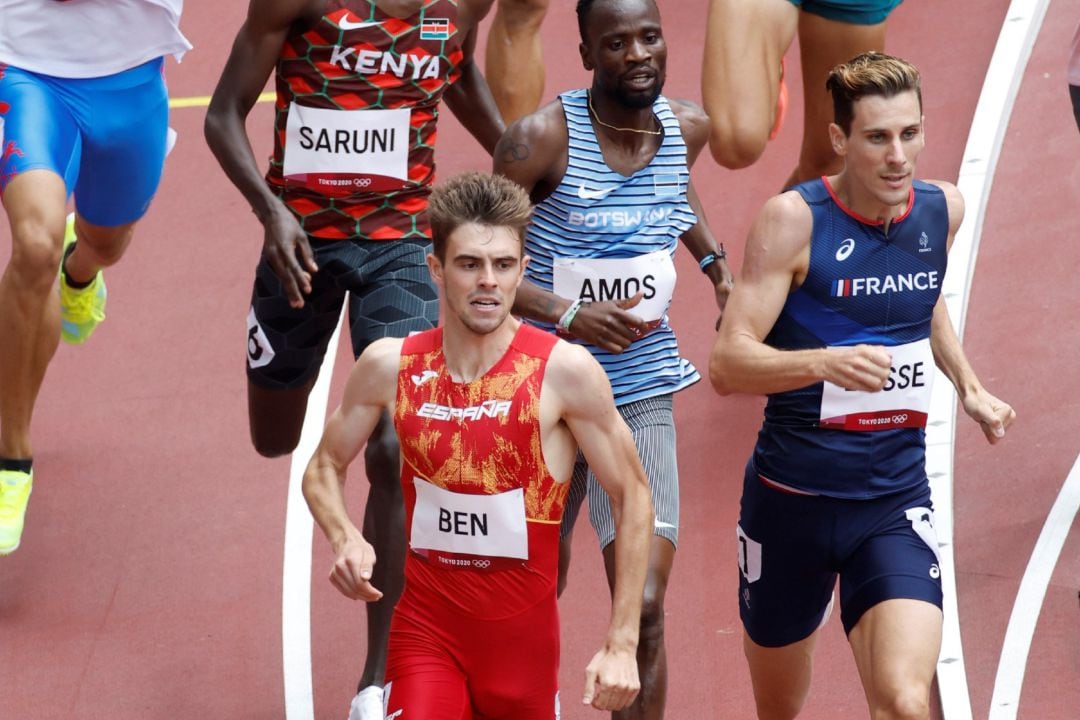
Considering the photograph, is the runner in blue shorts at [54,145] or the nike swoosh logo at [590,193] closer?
the nike swoosh logo at [590,193]

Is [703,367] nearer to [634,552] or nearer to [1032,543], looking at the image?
[1032,543]

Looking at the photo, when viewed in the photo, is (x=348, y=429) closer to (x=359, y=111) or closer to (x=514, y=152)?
(x=514, y=152)

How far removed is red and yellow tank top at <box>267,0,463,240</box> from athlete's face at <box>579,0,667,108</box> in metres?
0.71

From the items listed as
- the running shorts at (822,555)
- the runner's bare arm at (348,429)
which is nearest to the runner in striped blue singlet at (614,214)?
the running shorts at (822,555)

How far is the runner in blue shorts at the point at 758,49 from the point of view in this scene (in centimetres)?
798

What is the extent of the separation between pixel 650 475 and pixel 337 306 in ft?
4.94

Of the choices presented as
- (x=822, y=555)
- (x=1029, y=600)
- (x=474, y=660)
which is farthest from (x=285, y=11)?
(x=1029, y=600)

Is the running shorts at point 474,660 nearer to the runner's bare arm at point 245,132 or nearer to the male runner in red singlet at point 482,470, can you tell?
the male runner in red singlet at point 482,470

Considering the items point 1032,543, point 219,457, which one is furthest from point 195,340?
point 1032,543

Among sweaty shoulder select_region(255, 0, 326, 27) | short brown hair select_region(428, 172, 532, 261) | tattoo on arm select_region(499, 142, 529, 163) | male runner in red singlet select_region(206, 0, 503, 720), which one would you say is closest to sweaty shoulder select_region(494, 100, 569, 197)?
tattoo on arm select_region(499, 142, 529, 163)

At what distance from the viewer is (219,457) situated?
8.95 meters

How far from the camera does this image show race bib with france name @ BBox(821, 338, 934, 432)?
5.79 metres

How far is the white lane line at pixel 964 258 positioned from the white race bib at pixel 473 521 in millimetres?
2202

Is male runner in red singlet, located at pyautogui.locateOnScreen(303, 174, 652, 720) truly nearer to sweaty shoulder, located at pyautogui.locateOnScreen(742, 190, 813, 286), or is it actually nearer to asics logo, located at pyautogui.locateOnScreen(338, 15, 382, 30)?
sweaty shoulder, located at pyautogui.locateOnScreen(742, 190, 813, 286)
